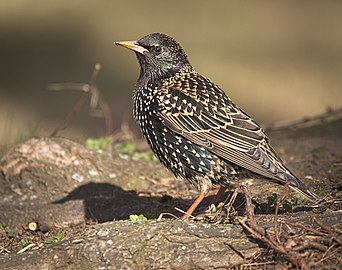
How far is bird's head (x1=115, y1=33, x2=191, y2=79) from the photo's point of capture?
641 cm

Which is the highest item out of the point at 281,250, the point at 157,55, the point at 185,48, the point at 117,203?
the point at 157,55

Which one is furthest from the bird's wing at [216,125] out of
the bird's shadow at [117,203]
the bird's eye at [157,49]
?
the bird's shadow at [117,203]

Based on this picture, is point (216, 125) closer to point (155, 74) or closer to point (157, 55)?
point (155, 74)

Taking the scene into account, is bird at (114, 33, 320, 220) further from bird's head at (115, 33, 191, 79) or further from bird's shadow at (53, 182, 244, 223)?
bird's shadow at (53, 182, 244, 223)

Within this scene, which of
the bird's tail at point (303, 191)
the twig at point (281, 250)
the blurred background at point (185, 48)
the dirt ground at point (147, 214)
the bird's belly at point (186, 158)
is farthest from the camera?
the blurred background at point (185, 48)

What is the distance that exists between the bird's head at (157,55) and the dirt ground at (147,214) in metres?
1.13

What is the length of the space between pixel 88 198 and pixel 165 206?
0.79 metres

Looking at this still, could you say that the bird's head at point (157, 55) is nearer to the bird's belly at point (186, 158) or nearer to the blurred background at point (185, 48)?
the bird's belly at point (186, 158)

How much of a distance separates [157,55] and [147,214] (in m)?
1.36

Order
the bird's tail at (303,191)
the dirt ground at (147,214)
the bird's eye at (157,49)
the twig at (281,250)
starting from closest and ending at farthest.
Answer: the twig at (281,250) < the dirt ground at (147,214) < the bird's tail at (303,191) < the bird's eye at (157,49)

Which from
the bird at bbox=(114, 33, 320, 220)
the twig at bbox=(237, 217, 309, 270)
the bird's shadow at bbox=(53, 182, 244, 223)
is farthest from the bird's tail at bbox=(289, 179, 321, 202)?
the bird's shadow at bbox=(53, 182, 244, 223)

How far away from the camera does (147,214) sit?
20.3ft

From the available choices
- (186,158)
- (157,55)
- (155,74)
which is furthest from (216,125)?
(157,55)

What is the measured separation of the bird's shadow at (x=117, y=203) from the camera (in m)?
6.31
